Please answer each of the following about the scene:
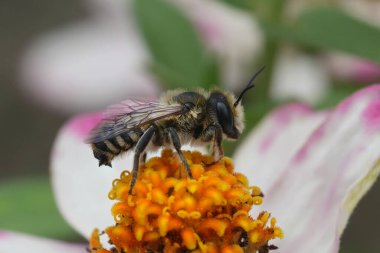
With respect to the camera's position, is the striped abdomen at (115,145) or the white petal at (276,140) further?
the white petal at (276,140)

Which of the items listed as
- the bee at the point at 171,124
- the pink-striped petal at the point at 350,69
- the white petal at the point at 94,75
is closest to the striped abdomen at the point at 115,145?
the bee at the point at 171,124

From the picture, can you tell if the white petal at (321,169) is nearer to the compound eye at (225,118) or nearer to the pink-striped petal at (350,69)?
the compound eye at (225,118)

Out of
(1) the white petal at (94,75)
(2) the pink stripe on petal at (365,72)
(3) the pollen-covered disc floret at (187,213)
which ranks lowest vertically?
(3) the pollen-covered disc floret at (187,213)

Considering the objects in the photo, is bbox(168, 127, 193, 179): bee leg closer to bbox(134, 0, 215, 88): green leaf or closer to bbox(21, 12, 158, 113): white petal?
bbox(134, 0, 215, 88): green leaf

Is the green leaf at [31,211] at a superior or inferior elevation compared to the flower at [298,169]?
superior

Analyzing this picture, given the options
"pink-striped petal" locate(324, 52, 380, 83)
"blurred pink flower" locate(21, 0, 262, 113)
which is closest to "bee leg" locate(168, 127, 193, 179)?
"pink-striped petal" locate(324, 52, 380, 83)

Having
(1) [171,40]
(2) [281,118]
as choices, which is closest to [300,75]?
(1) [171,40]
